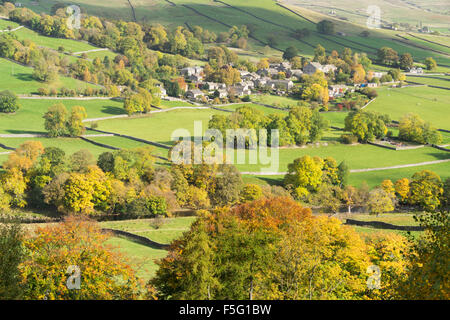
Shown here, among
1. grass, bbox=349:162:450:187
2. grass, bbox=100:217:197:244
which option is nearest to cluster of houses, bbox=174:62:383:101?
grass, bbox=349:162:450:187

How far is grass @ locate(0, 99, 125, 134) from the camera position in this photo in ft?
296

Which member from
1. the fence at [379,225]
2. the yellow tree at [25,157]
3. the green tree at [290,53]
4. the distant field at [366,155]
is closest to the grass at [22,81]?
the yellow tree at [25,157]

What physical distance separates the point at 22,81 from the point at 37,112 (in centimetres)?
2129

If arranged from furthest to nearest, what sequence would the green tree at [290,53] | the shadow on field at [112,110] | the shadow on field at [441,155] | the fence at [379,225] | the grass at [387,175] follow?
the green tree at [290,53], the shadow on field at [112,110], the shadow on field at [441,155], the grass at [387,175], the fence at [379,225]

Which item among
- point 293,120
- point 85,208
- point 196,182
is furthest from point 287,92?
point 85,208

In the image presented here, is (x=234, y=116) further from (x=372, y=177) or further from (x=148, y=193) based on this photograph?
(x=148, y=193)

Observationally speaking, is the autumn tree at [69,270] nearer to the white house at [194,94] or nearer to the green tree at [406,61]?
the white house at [194,94]

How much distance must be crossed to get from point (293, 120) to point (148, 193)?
39.6 m

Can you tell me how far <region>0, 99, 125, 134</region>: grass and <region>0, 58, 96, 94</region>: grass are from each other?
7.43 m

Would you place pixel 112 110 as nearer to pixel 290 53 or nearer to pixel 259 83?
pixel 259 83

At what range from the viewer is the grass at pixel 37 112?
296 ft

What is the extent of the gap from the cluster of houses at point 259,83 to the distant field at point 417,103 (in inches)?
447

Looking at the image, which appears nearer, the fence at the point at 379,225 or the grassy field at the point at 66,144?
the fence at the point at 379,225

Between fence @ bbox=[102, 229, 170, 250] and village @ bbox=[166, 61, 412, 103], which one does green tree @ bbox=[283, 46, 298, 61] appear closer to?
village @ bbox=[166, 61, 412, 103]
